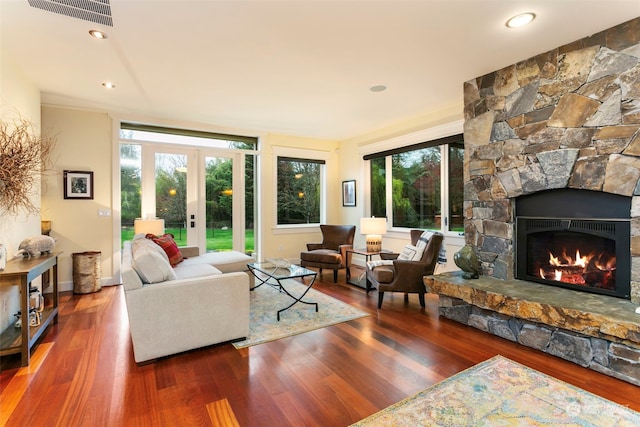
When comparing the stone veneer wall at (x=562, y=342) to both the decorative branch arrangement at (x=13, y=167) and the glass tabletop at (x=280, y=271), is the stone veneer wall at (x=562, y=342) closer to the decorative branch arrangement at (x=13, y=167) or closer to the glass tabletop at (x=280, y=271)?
the glass tabletop at (x=280, y=271)

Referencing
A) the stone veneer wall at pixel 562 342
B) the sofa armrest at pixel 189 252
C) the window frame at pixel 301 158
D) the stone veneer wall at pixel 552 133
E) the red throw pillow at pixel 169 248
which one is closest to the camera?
the stone veneer wall at pixel 562 342

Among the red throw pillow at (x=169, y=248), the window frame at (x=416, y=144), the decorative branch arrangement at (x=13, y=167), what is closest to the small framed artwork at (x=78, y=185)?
the red throw pillow at (x=169, y=248)

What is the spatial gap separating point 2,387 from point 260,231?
4179 mm

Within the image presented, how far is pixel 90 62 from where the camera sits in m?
3.22

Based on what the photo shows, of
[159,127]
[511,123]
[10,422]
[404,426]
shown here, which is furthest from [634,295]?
[159,127]

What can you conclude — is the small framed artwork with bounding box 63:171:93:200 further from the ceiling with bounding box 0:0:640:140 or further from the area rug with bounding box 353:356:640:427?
the area rug with bounding box 353:356:640:427

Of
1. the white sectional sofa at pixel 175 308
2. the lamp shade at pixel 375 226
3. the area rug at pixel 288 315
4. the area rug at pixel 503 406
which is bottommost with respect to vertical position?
the area rug at pixel 503 406

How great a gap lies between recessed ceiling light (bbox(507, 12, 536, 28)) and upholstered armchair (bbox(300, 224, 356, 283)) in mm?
3520

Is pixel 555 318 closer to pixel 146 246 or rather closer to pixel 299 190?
pixel 146 246

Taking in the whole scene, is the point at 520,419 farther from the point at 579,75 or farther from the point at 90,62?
the point at 90,62

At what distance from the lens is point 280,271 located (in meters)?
3.80

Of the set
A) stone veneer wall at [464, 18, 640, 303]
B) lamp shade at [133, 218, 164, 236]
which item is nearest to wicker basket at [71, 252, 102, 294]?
lamp shade at [133, 218, 164, 236]

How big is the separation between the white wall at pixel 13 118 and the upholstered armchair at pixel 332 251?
3523mm

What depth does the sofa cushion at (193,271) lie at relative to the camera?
333cm
